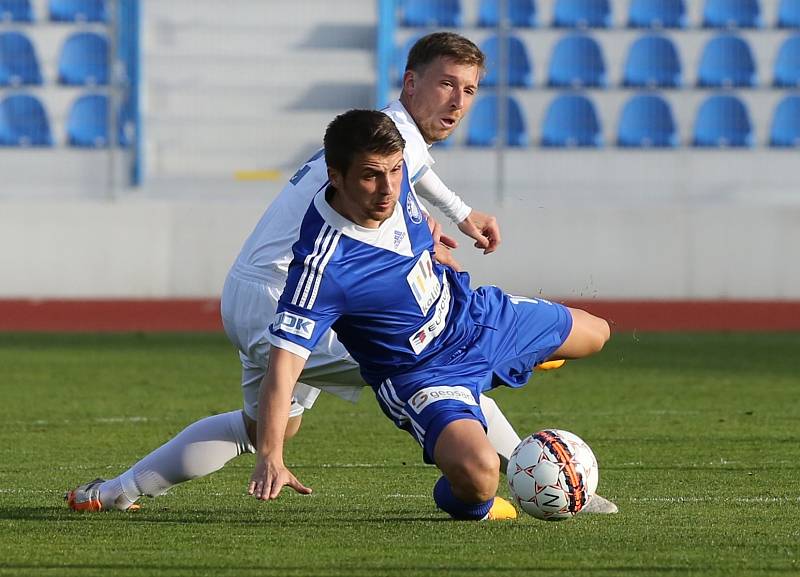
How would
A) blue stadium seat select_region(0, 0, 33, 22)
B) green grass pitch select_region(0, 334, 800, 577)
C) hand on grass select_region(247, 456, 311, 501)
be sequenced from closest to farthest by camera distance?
hand on grass select_region(247, 456, 311, 501), green grass pitch select_region(0, 334, 800, 577), blue stadium seat select_region(0, 0, 33, 22)

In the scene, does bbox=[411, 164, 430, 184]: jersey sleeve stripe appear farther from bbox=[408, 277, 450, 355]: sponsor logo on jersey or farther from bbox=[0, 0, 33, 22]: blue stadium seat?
bbox=[0, 0, 33, 22]: blue stadium seat

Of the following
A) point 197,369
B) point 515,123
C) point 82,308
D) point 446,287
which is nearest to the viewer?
point 446,287

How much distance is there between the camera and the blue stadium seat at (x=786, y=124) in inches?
716

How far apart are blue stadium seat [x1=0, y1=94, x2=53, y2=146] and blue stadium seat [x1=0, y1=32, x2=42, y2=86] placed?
0.94 ft

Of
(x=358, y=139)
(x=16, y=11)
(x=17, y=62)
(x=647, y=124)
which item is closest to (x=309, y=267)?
(x=358, y=139)

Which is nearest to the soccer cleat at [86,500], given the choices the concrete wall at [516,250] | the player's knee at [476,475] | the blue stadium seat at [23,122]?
the player's knee at [476,475]

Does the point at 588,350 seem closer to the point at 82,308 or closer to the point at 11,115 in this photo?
the point at 82,308

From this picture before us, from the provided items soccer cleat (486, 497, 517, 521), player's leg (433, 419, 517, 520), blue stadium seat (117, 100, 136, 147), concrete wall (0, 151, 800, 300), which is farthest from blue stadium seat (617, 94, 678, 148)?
player's leg (433, 419, 517, 520)

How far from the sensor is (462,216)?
5398 millimetres

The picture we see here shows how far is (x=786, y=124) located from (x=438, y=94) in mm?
13914

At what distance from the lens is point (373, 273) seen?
4.66 m

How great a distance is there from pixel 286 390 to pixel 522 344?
41.7 inches

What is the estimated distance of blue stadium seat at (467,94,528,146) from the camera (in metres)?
17.8

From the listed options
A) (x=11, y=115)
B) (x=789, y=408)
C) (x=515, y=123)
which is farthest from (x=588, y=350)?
(x=11, y=115)
